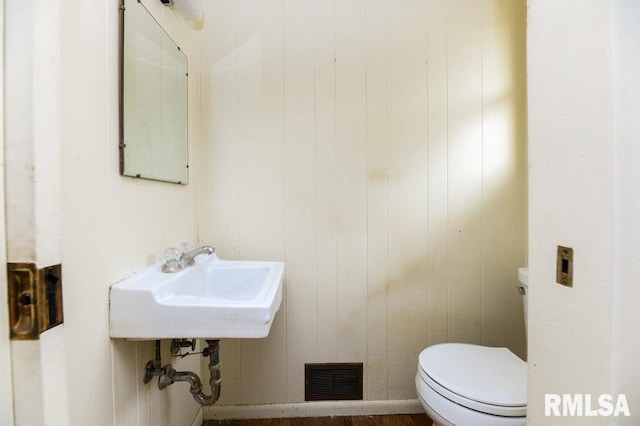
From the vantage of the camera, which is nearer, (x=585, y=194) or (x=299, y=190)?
(x=585, y=194)

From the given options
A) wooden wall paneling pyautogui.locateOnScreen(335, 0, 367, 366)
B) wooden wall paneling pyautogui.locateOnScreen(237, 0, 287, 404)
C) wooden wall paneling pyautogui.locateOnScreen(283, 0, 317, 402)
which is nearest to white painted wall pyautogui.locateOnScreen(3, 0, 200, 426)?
wooden wall paneling pyautogui.locateOnScreen(237, 0, 287, 404)

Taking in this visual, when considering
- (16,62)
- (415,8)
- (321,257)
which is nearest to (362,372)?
(321,257)

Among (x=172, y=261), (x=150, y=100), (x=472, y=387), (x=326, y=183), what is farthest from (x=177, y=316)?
(x=472, y=387)

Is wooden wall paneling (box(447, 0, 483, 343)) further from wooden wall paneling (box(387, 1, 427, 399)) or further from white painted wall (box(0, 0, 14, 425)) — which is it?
white painted wall (box(0, 0, 14, 425))

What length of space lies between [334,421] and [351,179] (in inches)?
47.9

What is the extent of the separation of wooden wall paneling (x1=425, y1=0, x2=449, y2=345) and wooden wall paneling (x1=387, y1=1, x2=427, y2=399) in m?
0.03

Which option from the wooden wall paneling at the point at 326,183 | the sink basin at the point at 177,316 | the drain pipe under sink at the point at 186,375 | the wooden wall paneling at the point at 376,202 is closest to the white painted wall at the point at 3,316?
the sink basin at the point at 177,316

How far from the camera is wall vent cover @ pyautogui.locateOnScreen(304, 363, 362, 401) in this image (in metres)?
1.42

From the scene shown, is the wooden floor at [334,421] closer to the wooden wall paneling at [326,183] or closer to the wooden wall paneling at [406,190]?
the wooden wall paneling at [406,190]

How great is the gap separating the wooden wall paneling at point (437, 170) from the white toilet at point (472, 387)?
0.89 feet

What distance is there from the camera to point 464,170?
1.45 meters

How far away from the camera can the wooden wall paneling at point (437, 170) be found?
1436 mm

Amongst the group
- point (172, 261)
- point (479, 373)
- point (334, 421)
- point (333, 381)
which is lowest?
point (334, 421)

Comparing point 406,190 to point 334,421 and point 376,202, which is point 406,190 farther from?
point 334,421
